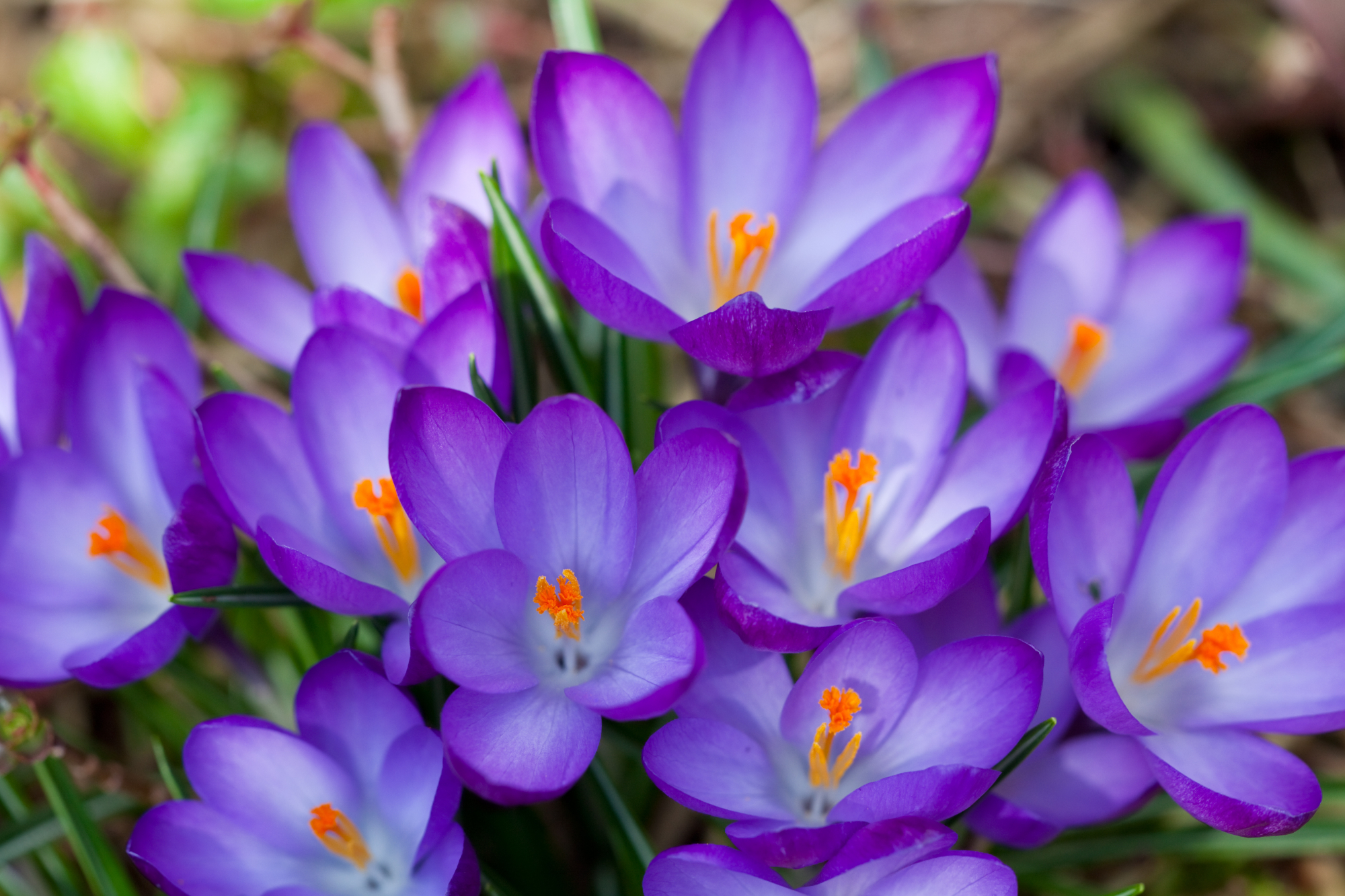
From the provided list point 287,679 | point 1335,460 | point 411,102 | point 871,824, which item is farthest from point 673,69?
point 871,824

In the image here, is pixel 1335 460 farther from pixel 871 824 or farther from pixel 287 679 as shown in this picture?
pixel 287 679

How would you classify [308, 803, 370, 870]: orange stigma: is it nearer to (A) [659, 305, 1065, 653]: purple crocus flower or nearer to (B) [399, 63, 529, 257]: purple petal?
(A) [659, 305, 1065, 653]: purple crocus flower

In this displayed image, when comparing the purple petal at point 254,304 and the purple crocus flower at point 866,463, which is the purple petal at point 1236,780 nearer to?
the purple crocus flower at point 866,463

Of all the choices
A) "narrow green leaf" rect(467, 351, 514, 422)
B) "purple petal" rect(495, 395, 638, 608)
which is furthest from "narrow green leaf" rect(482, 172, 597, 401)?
"purple petal" rect(495, 395, 638, 608)

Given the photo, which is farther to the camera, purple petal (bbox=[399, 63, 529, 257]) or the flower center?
purple petal (bbox=[399, 63, 529, 257])

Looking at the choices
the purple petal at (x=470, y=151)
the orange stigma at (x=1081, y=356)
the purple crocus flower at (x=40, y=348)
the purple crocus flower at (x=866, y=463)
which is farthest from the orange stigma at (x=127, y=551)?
the orange stigma at (x=1081, y=356)
